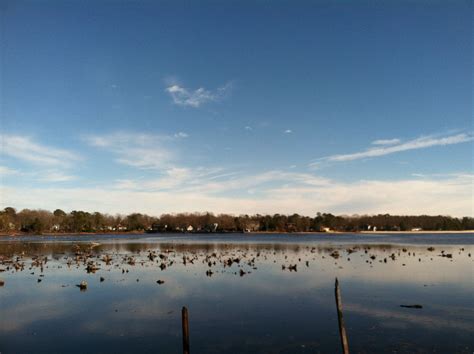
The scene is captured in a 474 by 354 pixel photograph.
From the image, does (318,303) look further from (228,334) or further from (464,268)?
(464,268)

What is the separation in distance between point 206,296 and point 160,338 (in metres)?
9.96

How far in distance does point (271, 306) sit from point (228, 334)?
6.59 metres

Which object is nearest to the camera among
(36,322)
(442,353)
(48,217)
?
(442,353)

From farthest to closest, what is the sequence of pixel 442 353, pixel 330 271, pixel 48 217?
pixel 48 217 → pixel 330 271 → pixel 442 353

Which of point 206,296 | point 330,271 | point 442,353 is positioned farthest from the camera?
point 330,271

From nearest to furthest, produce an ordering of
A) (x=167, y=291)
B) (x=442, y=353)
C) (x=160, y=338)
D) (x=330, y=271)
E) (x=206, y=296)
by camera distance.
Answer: (x=442, y=353) < (x=160, y=338) < (x=206, y=296) < (x=167, y=291) < (x=330, y=271)

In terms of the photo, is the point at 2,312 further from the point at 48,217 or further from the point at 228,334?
the point at 48,217

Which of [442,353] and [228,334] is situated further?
[228,334]

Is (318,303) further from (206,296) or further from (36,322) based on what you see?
(36,322)

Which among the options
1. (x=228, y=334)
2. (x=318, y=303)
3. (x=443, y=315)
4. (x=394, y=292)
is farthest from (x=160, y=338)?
(x=394, y=292)

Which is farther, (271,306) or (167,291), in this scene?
(167,291)

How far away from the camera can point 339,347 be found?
17.1m

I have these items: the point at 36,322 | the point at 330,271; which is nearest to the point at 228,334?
the point at 36,322

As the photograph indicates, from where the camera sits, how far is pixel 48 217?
652 feet
